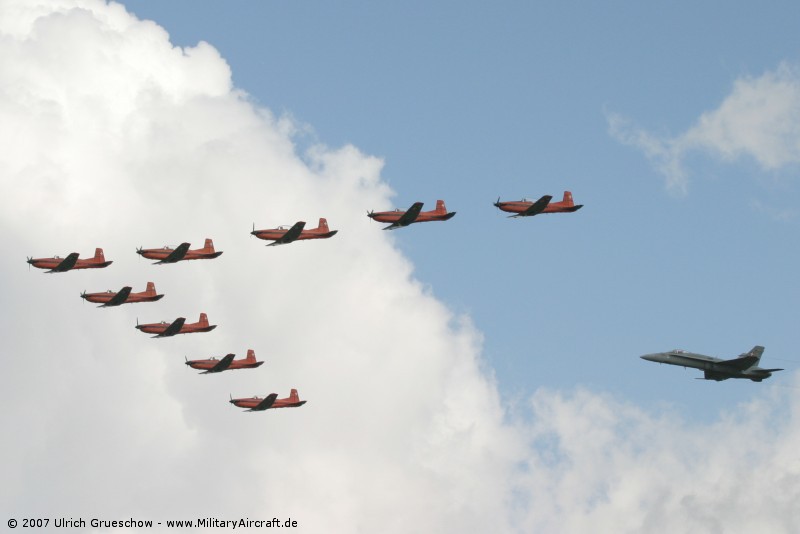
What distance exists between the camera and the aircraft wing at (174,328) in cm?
18214

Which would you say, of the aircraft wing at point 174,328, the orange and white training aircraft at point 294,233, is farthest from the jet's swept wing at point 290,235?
the aircraft wing at point 174,328

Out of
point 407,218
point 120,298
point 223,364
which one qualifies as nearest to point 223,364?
point 223,364

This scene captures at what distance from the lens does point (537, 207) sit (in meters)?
170

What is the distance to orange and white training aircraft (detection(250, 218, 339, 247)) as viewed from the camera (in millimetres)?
167250

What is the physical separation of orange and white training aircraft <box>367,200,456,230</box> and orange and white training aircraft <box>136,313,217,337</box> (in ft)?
111

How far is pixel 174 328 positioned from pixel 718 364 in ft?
271

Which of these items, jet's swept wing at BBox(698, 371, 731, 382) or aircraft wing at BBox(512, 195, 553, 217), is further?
jet's swept wing at BBox(698, 371, 731, 382)

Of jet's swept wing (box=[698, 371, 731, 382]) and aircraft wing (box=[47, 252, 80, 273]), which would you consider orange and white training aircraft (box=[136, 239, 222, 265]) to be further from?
jet's swept wing (box=[698, 371, 731, 382])

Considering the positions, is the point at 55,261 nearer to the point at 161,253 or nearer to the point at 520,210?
the point at 161,253

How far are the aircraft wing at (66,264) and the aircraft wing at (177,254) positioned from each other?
11040mm

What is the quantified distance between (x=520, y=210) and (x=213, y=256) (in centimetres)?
4272

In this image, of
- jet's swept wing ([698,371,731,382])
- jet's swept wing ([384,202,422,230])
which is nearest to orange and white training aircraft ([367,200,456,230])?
jet's swept wing ([384,202,422,230])

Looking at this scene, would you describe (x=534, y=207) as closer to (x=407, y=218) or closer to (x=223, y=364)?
(x=407, y=218)

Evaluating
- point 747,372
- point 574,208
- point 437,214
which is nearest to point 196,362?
point 437,214
